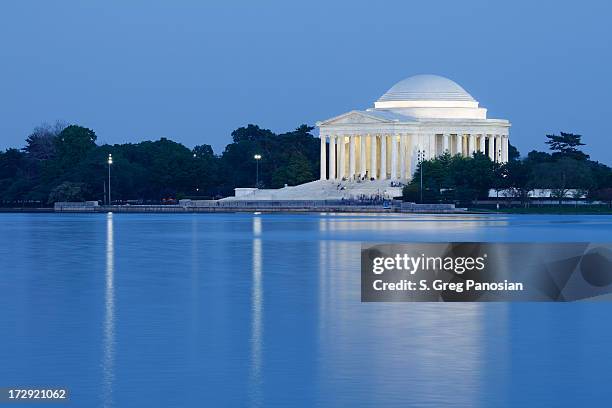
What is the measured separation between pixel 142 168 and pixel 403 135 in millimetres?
32560

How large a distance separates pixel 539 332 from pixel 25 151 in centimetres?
17688

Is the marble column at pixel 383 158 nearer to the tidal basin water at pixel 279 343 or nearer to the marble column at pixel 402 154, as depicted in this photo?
the marble column at pixel 402 154

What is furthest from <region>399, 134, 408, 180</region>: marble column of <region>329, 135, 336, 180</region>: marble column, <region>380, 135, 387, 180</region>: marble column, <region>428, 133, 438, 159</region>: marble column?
<region>329, 135, 336, 180</region>: marble column

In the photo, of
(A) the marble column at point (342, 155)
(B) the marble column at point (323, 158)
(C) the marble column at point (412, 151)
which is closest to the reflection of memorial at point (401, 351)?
(C) the marble column at point (412, 151)

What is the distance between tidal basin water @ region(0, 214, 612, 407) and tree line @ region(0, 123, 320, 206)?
116182mm

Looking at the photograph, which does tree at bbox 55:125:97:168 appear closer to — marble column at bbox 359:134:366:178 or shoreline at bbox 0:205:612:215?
shoreline at bbox 0:205:612:215

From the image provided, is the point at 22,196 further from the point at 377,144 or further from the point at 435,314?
the point at 435,314

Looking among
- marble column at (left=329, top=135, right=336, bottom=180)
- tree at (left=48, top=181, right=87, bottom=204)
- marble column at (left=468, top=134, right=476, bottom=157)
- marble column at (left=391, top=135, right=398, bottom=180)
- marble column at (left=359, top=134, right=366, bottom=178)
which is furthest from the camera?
marble column at (left=329, top=135, right=336, bottom=180)

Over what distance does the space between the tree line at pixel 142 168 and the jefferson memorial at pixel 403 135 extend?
5.32 m

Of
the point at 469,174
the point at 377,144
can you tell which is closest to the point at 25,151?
the point at 377,144

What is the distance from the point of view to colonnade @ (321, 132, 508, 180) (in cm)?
17138

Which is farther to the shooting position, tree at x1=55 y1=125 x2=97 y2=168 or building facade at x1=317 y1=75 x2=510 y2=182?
tree at x1=55 y1=125 x2=97 y2=168

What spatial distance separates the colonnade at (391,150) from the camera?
171375 mm

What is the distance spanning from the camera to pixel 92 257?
54375 millimetres
